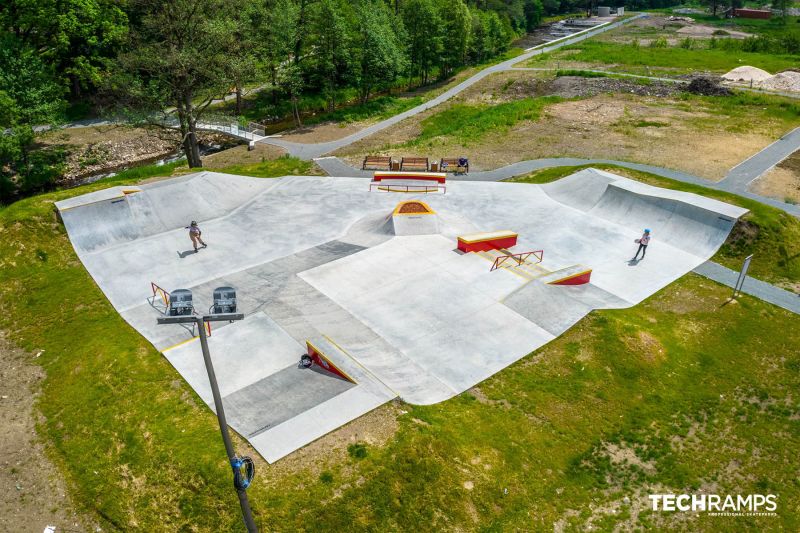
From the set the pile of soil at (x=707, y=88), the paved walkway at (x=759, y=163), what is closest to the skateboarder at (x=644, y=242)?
the paved walkway at (x=759, y=163)

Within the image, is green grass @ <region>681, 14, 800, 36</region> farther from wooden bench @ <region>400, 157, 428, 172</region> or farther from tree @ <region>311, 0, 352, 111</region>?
wooden bench @ <region>400, 157, 428, 172</region>

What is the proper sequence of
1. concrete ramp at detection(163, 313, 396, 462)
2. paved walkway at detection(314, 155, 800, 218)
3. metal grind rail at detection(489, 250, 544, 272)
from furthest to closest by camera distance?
paved walkway at detection(314, 155, 800, 218) < metal grind rail at detection(489, 250, 544, 272) < concrete ramp at detection(163, 313, 396, 462)

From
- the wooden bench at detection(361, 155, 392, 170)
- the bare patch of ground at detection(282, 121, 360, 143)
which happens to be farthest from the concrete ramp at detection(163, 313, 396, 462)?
the bare patch of ground at detection(282, 121, 360, 143)

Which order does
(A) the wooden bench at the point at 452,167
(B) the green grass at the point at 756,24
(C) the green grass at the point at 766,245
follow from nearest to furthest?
(C) the green grass at the point at 766,245 → (A) the wooden bench at the point at 452,167 → (B) the green grass at the point at 756,24

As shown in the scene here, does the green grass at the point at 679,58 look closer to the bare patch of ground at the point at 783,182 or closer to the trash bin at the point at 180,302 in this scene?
the bare patch of ground at the point at 783,182

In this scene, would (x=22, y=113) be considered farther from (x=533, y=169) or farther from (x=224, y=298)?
→ (x=533, y=169)

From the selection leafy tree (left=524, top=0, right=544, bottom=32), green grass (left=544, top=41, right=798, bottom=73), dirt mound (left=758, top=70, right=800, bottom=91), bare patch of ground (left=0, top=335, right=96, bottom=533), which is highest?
leafy tree (left=524, top=0, right=544, bottom=32)

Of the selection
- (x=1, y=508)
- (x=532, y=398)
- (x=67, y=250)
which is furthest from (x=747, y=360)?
(x=67, y=250)
